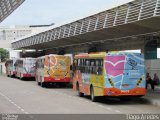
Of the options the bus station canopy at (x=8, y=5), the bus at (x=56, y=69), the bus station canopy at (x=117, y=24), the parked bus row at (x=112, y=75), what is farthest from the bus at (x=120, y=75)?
the bus at (x=56, y=69)

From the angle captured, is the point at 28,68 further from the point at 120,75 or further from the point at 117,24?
the point at 120,75

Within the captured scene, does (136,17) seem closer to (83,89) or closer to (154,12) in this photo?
(154,12)

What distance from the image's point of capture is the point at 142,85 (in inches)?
909

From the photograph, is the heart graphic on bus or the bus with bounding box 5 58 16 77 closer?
the heart graphic on bus

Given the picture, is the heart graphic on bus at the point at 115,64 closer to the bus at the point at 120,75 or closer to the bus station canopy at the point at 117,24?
the bus at the point at 120,75

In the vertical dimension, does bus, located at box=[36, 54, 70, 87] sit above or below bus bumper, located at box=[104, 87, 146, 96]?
above

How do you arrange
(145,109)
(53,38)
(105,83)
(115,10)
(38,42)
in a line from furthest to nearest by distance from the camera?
1. (38,42)
2. (53,38)
3. (115,10)
4. (105,83)
5. (145,109)

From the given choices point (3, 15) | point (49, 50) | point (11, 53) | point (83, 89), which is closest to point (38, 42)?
point (49, 50)

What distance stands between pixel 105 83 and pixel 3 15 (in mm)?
17733

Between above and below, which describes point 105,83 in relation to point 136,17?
below

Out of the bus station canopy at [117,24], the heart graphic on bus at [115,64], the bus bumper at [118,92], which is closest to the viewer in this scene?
the bus bumper at [118,92]

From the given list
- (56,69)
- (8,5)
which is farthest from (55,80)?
(8,5)

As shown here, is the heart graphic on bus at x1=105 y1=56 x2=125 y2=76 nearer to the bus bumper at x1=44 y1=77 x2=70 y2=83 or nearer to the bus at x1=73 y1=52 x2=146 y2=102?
the bus at x1=73 y1=52 x2=146 y2=102

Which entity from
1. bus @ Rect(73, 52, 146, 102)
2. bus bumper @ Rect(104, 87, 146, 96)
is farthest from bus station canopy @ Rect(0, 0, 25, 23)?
bus bumper @ Rect(104, 87, 146, 96)
